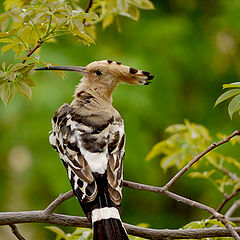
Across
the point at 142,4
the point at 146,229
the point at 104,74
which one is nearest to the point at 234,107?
the point at 146,229

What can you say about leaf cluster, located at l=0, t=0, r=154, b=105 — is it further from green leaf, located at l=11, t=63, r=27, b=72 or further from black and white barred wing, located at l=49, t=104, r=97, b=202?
black and white barred wing, located at l=49, t=104, r=97, b=202

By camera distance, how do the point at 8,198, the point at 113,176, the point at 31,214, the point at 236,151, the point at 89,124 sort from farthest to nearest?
1. the point at 8,198
2. the point at 236,151
3. the point at 89,124
4. the point at 113,176
5. the point at 31,214

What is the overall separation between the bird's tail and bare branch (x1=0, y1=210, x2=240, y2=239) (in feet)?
0.12

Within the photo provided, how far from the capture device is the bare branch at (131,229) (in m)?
1.78

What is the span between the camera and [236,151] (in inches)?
195

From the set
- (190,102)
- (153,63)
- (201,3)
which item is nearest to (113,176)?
(153,63)

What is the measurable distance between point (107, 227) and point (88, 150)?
40 cm

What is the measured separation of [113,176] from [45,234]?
384cm

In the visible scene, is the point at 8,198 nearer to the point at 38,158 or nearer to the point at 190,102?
the point at 38,158

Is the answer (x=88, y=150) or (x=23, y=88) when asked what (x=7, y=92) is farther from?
(x=88, y=150)

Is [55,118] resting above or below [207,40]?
below

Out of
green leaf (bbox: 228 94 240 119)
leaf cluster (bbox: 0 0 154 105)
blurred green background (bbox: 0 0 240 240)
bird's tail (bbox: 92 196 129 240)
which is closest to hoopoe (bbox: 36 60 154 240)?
bird's tail (bbox: 92 196 129 240)

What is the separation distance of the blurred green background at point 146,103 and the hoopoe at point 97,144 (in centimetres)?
211

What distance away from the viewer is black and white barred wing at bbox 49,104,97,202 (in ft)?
6.50
